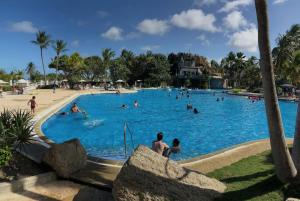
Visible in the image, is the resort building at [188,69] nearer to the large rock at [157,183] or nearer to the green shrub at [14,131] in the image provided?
the green shrub at [14,131]

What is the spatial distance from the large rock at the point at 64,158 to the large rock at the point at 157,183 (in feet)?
7.88

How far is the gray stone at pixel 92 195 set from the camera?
6.24 metres

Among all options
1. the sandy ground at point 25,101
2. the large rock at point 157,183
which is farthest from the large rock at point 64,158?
the sandy ground at point 25,101

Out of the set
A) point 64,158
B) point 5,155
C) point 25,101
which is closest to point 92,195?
point 64,158

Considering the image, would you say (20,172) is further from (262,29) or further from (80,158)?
(262,29)

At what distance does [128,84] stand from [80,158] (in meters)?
78.7

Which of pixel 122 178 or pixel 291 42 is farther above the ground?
pixel 291 42

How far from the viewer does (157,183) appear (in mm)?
5570

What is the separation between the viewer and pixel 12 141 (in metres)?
7.57

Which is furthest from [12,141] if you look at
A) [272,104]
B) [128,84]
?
[128,84]

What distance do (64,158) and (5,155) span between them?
1341mm

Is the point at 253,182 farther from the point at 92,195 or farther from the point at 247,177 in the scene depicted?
the point at 92,195

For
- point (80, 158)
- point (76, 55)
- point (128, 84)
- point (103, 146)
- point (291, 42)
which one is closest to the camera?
point (80, 158)

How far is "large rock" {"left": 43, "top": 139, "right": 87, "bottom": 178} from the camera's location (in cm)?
753
